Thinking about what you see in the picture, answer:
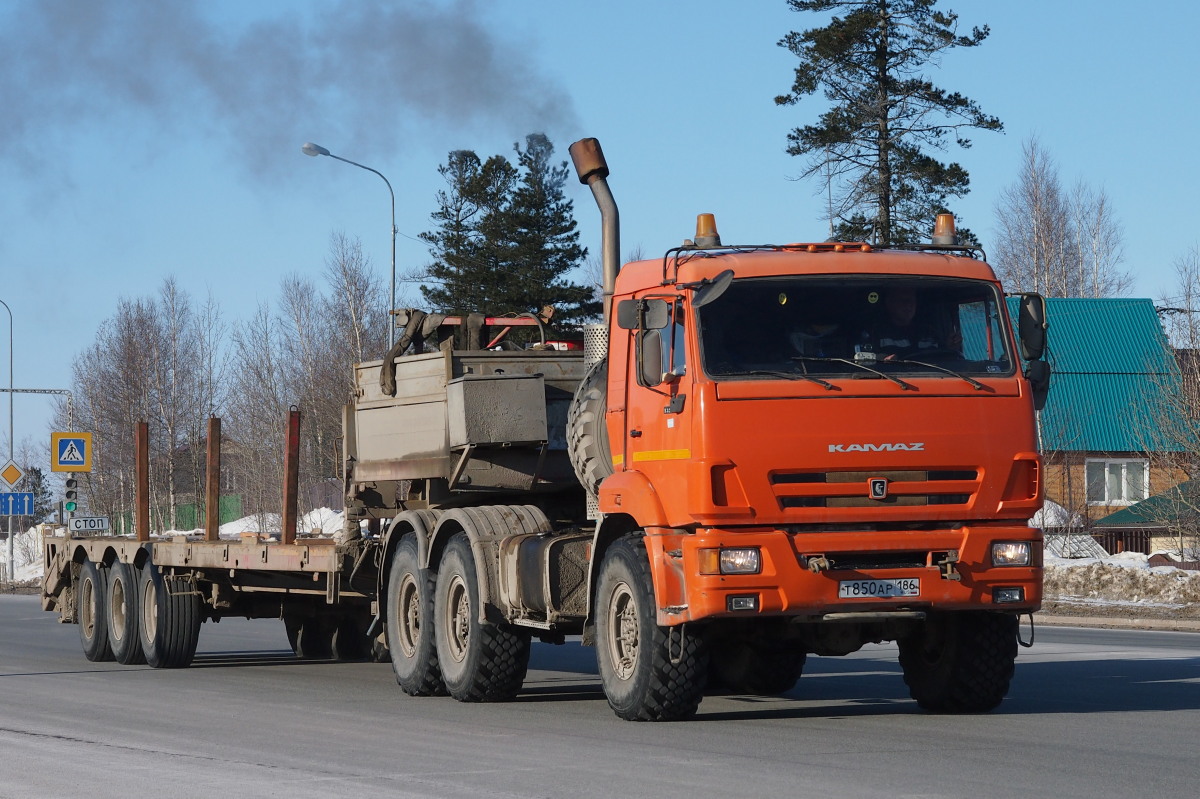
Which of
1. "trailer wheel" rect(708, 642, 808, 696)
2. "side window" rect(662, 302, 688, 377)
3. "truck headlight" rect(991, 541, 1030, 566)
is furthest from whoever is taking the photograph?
"trailer wheel" rect(708, 642, 808, 696)

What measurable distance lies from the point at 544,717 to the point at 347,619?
22.5ft

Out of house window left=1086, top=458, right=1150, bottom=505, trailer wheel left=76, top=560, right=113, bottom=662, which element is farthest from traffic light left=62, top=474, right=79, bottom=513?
house window left=1086, top=458, right=1150, bottom=505

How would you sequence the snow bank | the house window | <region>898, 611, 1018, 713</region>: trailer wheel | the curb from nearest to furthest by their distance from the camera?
<region>898, 611, 1018, 713</region>: trailer wheel, the curb, the snow bank, the house window

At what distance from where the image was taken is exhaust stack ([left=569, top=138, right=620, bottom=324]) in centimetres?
1380

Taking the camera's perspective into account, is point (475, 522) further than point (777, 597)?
Yes

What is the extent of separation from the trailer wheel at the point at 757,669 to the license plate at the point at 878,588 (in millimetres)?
2725

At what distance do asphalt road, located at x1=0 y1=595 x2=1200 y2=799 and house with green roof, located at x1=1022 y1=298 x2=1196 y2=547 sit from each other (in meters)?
32.7

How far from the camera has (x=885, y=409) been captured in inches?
412

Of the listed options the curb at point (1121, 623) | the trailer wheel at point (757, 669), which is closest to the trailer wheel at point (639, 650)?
the trailer wheel at point (757, 669)

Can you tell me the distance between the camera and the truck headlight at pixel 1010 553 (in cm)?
1069

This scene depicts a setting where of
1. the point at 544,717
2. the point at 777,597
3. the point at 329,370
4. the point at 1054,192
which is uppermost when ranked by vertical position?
the point at 1054,192

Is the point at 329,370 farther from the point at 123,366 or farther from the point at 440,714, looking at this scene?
the point at 440,714

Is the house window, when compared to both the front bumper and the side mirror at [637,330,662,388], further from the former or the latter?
the side mirror at [637,330,662,388]

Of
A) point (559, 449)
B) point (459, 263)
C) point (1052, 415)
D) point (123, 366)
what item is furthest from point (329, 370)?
point (559, 449)
